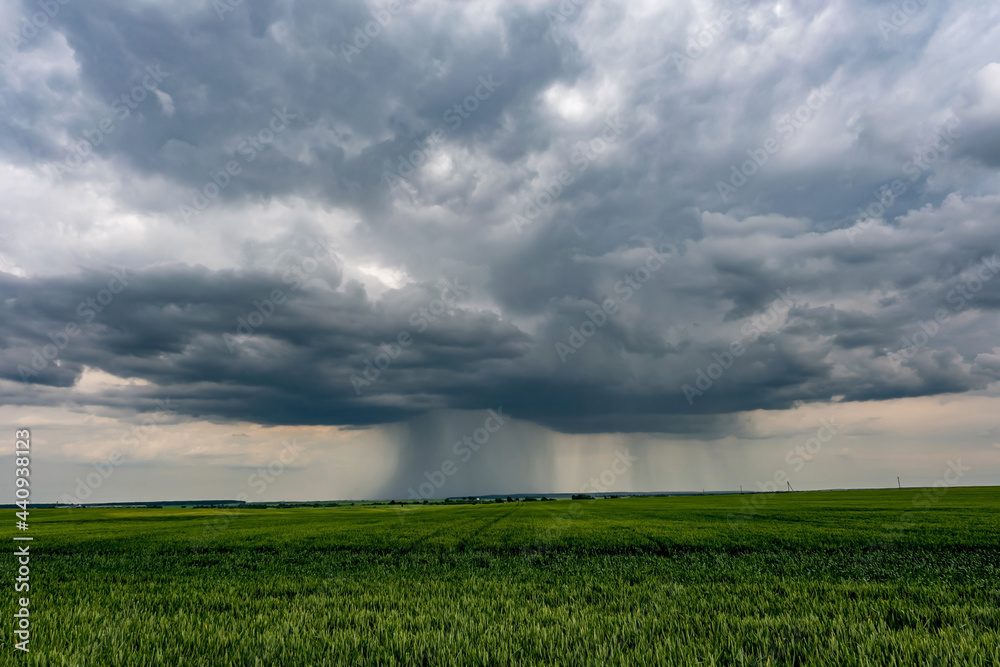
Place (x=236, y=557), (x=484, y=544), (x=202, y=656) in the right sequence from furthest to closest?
(x=484, y=544), (x=236, y=557), (x=202, y=656)

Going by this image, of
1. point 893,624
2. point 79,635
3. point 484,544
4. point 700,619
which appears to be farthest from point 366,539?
point 893,624

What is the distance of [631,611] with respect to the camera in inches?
420

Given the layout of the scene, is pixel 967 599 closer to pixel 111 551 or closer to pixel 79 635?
pixel 79 635

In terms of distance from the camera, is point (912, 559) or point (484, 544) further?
point (484, 544)

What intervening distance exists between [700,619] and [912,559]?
68.3 ft

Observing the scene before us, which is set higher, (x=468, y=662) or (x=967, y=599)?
(x=468, y=662)

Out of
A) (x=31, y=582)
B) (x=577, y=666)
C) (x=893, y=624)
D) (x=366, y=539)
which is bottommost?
(x=366, y=539)

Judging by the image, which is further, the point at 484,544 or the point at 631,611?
the point at 484,544

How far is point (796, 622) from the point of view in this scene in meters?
9.05

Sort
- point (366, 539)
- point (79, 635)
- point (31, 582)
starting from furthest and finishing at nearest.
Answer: point (366, 539) < point (31, 582) < point (79, 635)

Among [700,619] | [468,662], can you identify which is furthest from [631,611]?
[468,662]

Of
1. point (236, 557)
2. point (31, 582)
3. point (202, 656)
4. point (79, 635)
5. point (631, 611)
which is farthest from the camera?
point (236, 557)

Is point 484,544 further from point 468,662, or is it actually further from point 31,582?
point 468,662

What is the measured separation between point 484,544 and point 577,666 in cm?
2528
